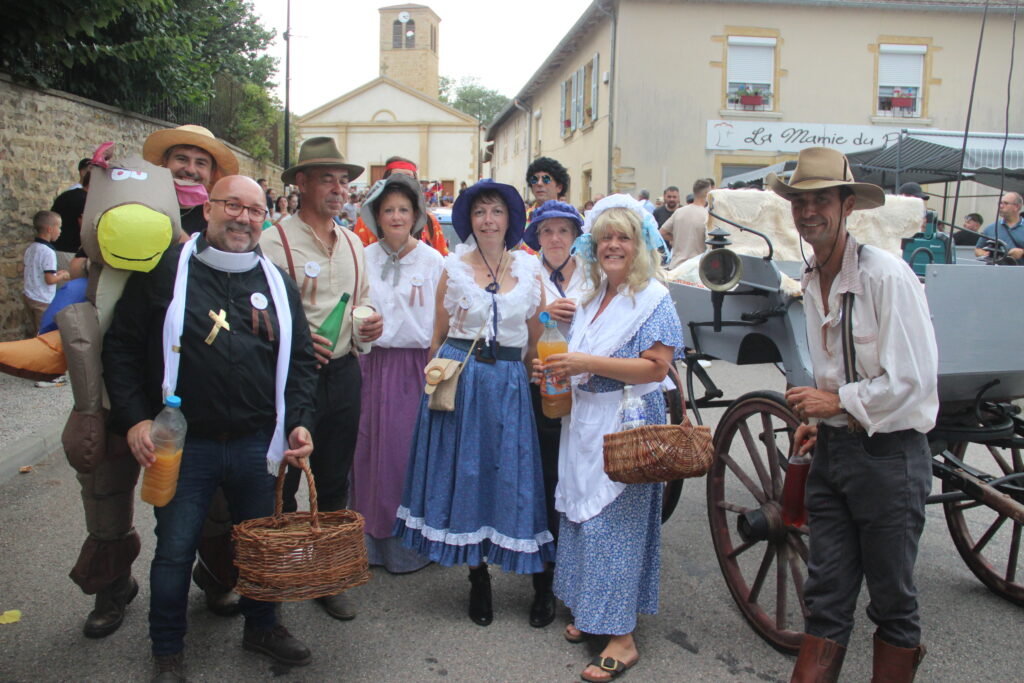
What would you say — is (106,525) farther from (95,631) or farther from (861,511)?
(861,511)

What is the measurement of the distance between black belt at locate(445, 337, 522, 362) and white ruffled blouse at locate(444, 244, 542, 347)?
0.02 meters

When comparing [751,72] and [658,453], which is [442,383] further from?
[751,72]

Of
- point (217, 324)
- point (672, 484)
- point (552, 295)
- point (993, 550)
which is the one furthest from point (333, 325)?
point (993, 550)

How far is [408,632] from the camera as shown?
3.44 meters

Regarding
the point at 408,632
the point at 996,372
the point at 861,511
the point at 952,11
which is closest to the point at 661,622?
the point at 408,632

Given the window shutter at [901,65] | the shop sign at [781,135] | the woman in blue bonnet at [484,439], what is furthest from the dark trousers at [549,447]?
the window shutter at [901,65]

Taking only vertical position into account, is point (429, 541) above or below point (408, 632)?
above

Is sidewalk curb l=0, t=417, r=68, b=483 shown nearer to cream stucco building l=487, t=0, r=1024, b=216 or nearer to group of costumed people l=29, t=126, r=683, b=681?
group of costumed people l=29, t=126, r=683, b=681

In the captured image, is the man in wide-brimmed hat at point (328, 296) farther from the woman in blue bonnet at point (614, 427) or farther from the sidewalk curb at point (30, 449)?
the sidewalk curb at point (30, 449)

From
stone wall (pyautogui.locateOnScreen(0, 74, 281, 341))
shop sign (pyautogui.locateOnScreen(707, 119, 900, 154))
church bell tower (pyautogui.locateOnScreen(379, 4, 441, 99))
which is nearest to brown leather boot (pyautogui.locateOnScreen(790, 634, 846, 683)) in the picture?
stone wall (pyautogui.locateOnScreen(0, 74, 281, 341))

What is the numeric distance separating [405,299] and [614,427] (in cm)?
135

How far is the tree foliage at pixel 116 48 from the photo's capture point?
8.49 metres

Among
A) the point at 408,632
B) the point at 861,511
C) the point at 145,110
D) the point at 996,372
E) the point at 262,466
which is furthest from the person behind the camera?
the point at 145,110

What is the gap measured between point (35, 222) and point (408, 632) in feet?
23.6
